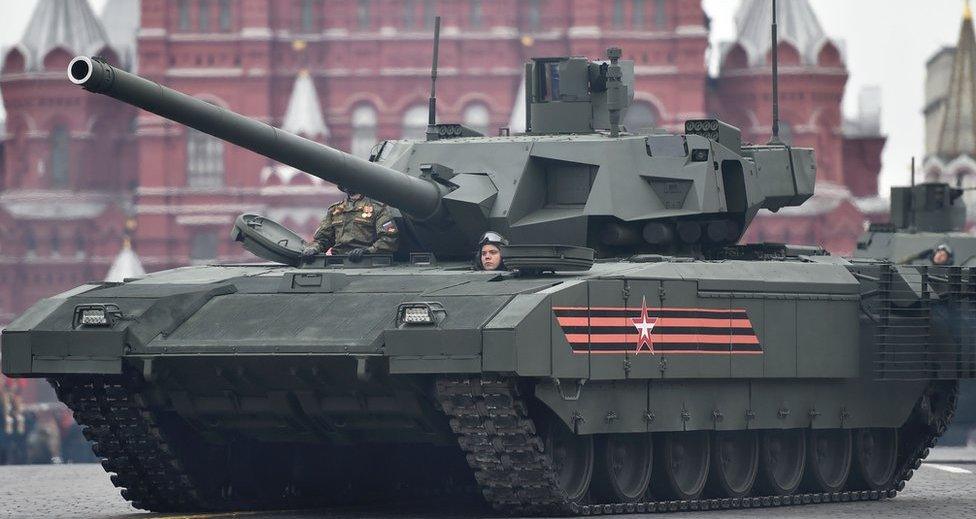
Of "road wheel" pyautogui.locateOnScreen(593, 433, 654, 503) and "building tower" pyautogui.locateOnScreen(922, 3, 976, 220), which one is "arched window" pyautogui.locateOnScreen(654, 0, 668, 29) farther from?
"road wheel" pyautogui.locateOnScreen(593, 433, 654, 503)

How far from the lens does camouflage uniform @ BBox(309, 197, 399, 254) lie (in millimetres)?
20219

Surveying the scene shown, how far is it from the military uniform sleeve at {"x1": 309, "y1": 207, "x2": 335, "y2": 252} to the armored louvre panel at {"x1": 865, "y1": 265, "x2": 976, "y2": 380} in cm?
467

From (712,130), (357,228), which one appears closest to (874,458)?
(712,130)

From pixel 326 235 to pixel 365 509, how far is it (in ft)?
7.85

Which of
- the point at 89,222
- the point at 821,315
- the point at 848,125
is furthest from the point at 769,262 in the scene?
the point at 848,125

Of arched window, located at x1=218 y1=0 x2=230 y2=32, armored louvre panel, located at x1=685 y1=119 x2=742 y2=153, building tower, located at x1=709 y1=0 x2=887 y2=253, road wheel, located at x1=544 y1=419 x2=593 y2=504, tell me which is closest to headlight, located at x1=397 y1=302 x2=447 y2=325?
road wheel, located at x1=544 y1=419 x2=593 y2=504

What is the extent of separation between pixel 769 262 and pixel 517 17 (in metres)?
69.4

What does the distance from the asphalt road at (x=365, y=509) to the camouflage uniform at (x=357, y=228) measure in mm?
2211

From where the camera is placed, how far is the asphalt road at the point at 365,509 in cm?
1909

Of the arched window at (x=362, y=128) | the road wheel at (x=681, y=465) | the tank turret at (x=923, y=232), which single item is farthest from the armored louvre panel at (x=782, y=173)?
the arched window at (x=362, y=128)

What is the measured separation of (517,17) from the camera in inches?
3519

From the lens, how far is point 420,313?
56.8ft

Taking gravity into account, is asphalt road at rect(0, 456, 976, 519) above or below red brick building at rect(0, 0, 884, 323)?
below

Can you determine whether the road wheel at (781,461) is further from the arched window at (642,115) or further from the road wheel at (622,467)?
the arched window at (642,115)
